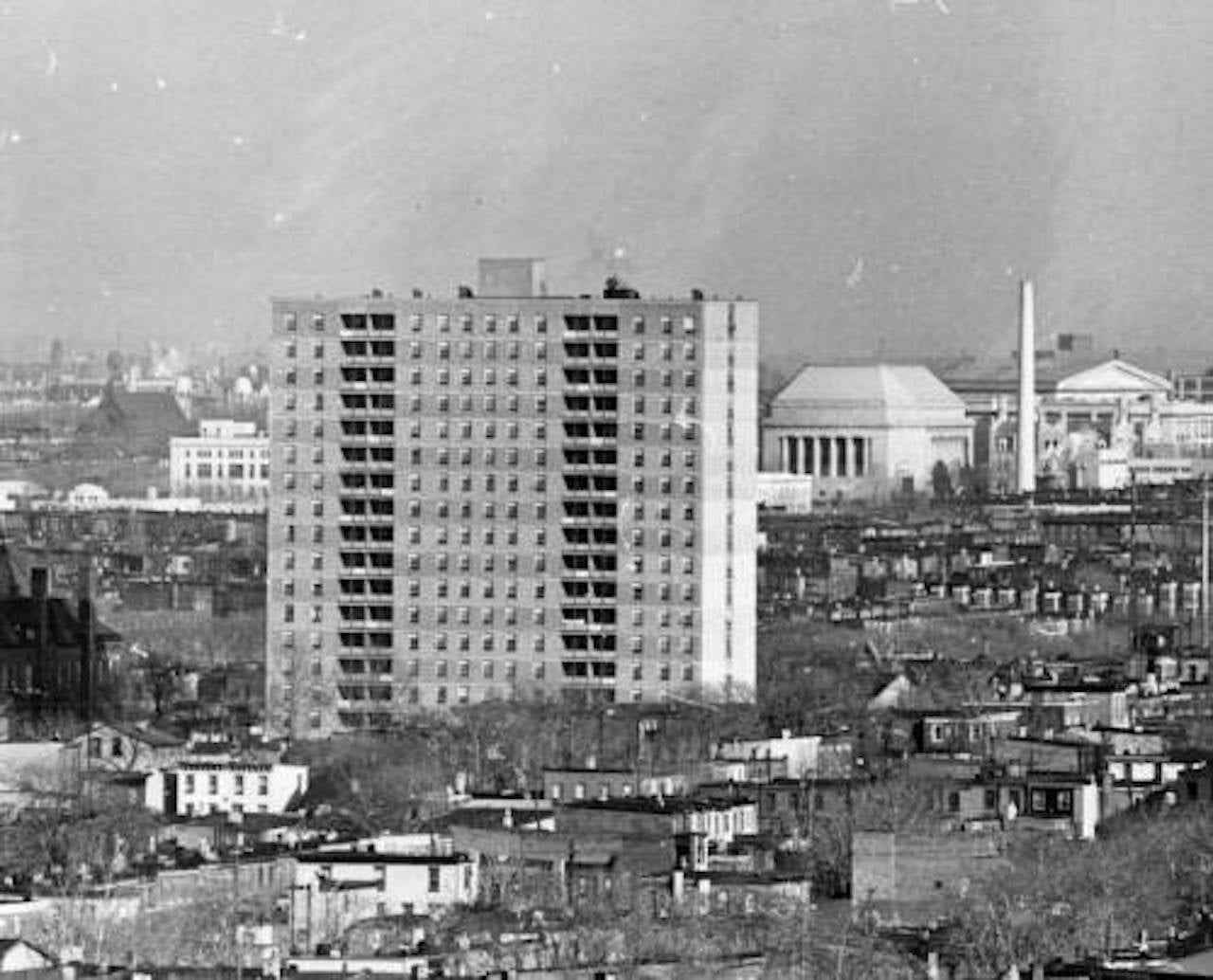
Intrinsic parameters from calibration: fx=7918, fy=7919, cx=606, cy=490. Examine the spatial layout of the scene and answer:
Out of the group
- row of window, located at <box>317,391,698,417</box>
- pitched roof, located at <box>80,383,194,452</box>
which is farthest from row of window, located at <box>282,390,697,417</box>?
pitched roof, located at <box>80,383,194,452</box>

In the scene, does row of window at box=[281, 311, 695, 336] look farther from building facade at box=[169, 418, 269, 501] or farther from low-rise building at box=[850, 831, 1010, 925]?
building facade at box=[169, 418, 269, 501]

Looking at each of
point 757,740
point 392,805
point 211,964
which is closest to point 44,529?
point 757,740

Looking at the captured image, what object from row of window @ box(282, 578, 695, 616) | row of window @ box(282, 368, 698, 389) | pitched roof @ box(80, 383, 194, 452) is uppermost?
pitched roof @ box(80, 383, 194, 452)

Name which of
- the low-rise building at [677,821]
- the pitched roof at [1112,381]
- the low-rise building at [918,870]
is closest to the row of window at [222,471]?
the pitched roof at [1112,381]

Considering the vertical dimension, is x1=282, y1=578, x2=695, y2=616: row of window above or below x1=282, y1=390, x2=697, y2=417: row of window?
below

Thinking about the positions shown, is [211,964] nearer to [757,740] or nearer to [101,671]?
[757,740]

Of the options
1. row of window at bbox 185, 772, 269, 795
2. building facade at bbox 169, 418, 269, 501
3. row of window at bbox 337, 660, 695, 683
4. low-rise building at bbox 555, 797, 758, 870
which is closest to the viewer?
low-rise building at bbox 555, 797, 758, 870
